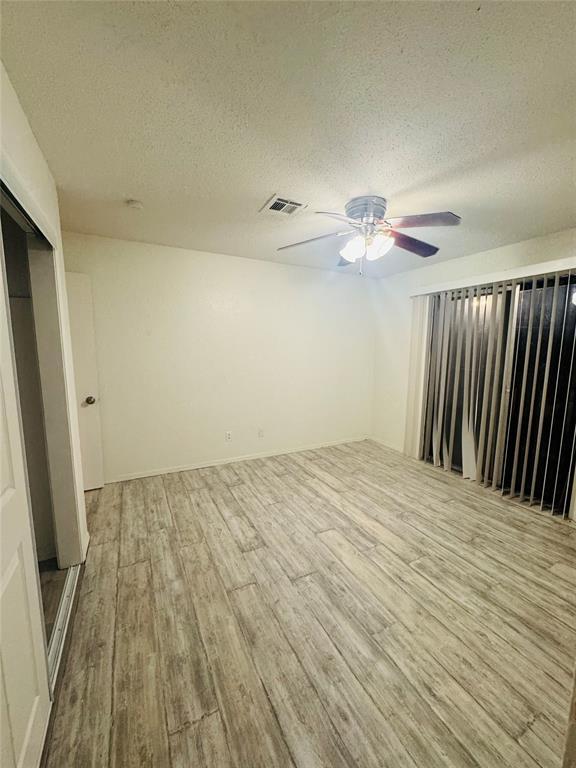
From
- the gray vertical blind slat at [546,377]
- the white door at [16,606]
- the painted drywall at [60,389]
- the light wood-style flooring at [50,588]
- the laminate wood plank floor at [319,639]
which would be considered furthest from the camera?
the gray vertical blind slat at [546,377]

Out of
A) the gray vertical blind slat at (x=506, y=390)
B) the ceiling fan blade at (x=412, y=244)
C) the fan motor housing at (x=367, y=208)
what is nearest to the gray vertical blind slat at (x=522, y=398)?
the gray vertical blind slat at (x=506, y=390)

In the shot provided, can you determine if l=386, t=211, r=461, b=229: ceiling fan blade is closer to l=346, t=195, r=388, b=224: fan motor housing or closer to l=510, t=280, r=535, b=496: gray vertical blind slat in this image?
l=346, t=195, r=388, b=224: fan motor housing

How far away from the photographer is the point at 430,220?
1802mm

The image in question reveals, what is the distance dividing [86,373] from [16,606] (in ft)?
8.05

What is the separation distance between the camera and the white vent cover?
212 cm

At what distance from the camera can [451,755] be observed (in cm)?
109

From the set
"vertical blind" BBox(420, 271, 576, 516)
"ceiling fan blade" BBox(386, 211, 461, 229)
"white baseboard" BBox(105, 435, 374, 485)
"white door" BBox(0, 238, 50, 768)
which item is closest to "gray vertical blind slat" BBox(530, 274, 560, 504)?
"vertical blind" BBox(420, 271, 576, 516)

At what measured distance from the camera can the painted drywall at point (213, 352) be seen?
10.2ft

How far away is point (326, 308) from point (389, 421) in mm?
1912

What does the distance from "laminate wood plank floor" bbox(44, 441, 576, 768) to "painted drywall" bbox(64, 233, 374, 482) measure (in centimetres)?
95

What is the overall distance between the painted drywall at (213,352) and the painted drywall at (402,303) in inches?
11.6

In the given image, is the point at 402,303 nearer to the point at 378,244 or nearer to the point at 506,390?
the point at 506,390

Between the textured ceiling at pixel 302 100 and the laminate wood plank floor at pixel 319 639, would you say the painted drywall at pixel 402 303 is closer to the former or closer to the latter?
the textured ceiling at pixel 302 100

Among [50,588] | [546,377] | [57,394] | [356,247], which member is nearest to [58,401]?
[57,394]
